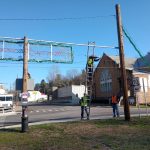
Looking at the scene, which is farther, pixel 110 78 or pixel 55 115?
pixel 110 78

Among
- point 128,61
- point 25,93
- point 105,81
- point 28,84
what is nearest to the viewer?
point 25,93

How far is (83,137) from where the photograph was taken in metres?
16.0

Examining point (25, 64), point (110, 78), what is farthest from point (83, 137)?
point (110, 78)

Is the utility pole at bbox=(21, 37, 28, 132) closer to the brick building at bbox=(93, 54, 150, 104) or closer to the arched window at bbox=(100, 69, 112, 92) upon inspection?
the brick building at bbox=(93, 54, 150, 104)

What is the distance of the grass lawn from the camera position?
538 inches

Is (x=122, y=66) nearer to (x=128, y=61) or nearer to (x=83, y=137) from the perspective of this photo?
(x=83, y=137)

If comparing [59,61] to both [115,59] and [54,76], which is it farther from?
[54,76]

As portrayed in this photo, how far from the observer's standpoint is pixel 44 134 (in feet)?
57.2

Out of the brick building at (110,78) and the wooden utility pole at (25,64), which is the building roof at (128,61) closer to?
the brick building at (110,78)

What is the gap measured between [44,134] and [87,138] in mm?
2680

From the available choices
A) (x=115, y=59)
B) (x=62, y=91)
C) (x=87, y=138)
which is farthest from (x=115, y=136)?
(x=62, y=91)

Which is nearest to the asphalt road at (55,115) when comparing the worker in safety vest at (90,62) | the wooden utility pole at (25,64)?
the worker in safety vest at (90,62)

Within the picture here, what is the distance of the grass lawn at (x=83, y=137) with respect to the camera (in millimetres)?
13664

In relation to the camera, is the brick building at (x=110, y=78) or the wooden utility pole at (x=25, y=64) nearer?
the wooden utility pole at (x=25, y=64)
